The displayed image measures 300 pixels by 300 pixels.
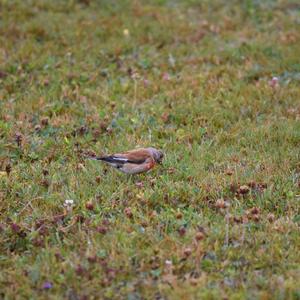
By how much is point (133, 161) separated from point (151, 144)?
0.94m

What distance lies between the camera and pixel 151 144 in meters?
7.39

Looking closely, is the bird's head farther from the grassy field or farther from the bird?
the grassy field

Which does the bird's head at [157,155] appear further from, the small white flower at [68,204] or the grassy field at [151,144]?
the small white flower at [68,204]

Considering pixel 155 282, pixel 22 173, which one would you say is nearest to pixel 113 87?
pixel 22 173

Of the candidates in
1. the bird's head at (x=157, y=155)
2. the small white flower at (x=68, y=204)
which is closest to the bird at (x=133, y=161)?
the bird's head at (x=157, y=155)

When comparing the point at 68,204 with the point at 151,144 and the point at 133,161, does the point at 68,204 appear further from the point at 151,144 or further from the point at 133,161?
the point at 151,144

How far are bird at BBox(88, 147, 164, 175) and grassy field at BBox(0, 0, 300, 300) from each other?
0.46ft

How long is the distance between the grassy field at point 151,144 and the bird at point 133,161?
0.14 metres

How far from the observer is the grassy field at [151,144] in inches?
202

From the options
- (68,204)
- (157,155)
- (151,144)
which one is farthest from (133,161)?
(151,144)

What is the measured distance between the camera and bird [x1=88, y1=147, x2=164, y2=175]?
648 cm

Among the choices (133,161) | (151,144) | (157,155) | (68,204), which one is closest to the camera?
(68,204)

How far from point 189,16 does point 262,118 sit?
4.16 m

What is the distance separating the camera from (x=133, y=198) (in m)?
6.17
